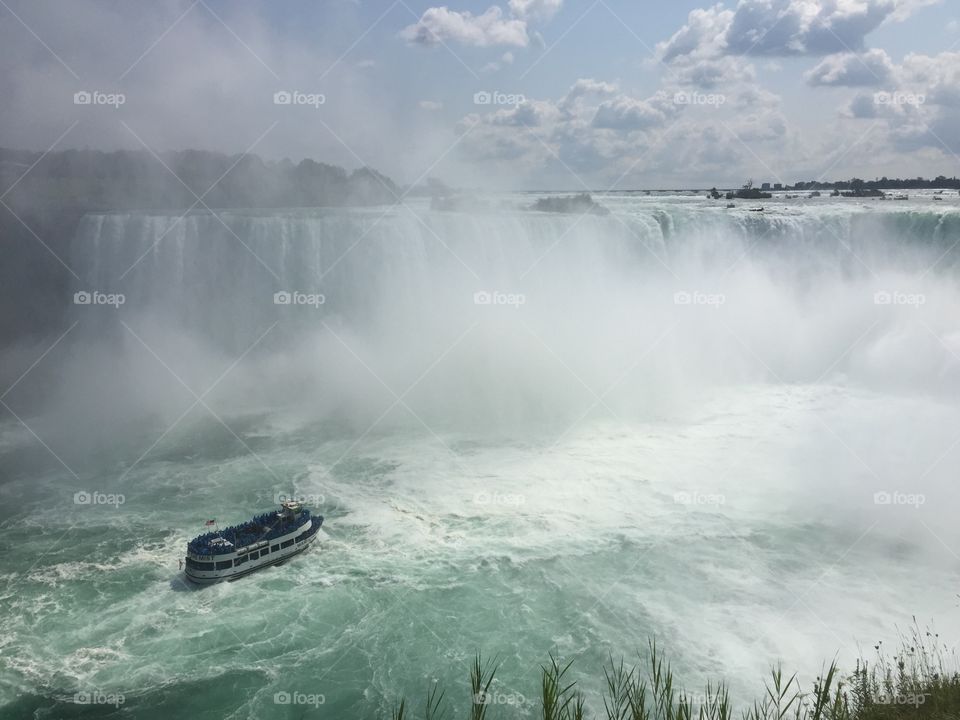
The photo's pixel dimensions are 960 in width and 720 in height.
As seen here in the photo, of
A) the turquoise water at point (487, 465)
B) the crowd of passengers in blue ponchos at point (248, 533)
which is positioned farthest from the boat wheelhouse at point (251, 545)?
the turquoise water at point (487, 465)

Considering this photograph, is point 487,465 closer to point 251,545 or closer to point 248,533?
point 248,533

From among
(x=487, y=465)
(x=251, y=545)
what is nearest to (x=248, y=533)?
(x=251, y=545)

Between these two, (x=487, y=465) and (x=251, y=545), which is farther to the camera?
(x=487, y=465)

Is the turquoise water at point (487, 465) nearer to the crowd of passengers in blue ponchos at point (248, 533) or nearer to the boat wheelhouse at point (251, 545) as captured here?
the boat wheelhouse at point (251, 545)

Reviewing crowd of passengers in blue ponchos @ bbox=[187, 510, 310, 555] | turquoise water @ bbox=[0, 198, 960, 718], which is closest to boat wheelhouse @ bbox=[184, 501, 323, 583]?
crowd of passengers in blue ponchos @ bbox=[187, 510, 310, 555]

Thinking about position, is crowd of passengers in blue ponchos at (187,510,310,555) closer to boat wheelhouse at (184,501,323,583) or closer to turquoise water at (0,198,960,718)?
boat wheelhouse at (184,501,323,583)
